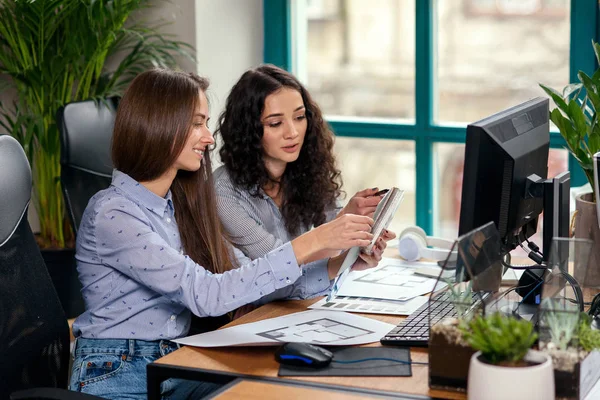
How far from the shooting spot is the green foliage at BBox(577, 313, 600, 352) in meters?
1.42

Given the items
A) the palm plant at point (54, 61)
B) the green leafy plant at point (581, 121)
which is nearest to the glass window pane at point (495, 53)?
the palm plant at point (54, 61)

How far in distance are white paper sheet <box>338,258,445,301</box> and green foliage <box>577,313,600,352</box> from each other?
2.01ft

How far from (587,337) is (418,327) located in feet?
1.40

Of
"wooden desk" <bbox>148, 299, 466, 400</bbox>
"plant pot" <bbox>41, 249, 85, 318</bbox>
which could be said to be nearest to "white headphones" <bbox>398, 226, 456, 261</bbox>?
"wooden desk" <bbox>148, 299, 466, 400</bbox>

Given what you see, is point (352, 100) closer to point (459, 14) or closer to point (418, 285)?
point (459, 14)

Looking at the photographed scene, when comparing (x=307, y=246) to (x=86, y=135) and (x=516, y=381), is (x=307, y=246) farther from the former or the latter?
(x=86, y=135)

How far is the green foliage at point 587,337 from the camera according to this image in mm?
1419

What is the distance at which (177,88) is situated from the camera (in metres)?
1.97

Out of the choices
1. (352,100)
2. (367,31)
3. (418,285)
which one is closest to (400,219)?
(352,100)

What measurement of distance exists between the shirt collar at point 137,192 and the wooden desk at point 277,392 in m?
0.56

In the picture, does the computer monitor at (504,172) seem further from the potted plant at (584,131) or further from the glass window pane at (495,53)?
the glass window pane at (495,53)

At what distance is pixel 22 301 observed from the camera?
179cm

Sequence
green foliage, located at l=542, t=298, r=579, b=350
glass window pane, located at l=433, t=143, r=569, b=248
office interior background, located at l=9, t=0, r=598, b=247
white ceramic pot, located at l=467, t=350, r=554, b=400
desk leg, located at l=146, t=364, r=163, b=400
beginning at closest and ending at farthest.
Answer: white ceramic pot, located at l=467, t=350, r=554, b=400, green foliage, located at l=542, t=298, r=579, b=350, desk leg, located at l=146, t=364, r=163, b=400, office interior background, located at l=9, t=0, r=598, b=247, glass window pane, located at l=433, t=143, r=569, b=248

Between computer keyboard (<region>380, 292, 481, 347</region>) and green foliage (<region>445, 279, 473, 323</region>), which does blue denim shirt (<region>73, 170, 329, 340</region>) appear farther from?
green foliage (<region>445, 279, 473, 323</region>)
